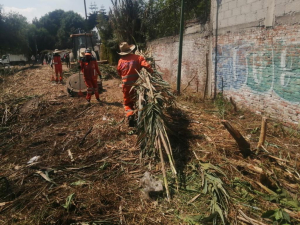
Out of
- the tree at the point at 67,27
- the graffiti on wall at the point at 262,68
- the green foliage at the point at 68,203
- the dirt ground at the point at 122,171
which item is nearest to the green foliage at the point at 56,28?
the tree at the point at 67,27

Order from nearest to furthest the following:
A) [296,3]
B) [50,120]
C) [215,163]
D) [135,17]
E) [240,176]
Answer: [240,176] < [215,163] < [296,3] < [50,120] < [135,17]

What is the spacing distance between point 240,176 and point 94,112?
13.7 feet

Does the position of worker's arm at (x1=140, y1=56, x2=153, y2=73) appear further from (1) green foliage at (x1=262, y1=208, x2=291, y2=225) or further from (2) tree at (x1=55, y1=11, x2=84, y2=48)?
(2) tree at (x1=55, y1=11, x2=84, y2=48)

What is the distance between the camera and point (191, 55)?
8.65 metres

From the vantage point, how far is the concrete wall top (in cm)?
473

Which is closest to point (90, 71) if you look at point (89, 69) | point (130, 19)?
point (89, 69)

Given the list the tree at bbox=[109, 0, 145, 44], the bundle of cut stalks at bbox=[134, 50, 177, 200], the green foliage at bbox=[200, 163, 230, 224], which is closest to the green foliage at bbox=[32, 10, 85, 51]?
the tree at bbox=[109, 0, 145, 44]

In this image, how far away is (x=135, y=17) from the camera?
13.7 m

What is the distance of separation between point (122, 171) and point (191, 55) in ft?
21.3

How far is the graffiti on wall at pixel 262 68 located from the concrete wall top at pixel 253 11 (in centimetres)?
58

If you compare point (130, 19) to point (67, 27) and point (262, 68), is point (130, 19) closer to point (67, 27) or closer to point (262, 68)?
point (262, 68)

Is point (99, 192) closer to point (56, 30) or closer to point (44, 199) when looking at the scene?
point (44, 199)

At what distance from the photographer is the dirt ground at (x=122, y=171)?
2.57 meters

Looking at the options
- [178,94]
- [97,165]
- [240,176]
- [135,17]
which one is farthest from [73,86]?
[135,17]
